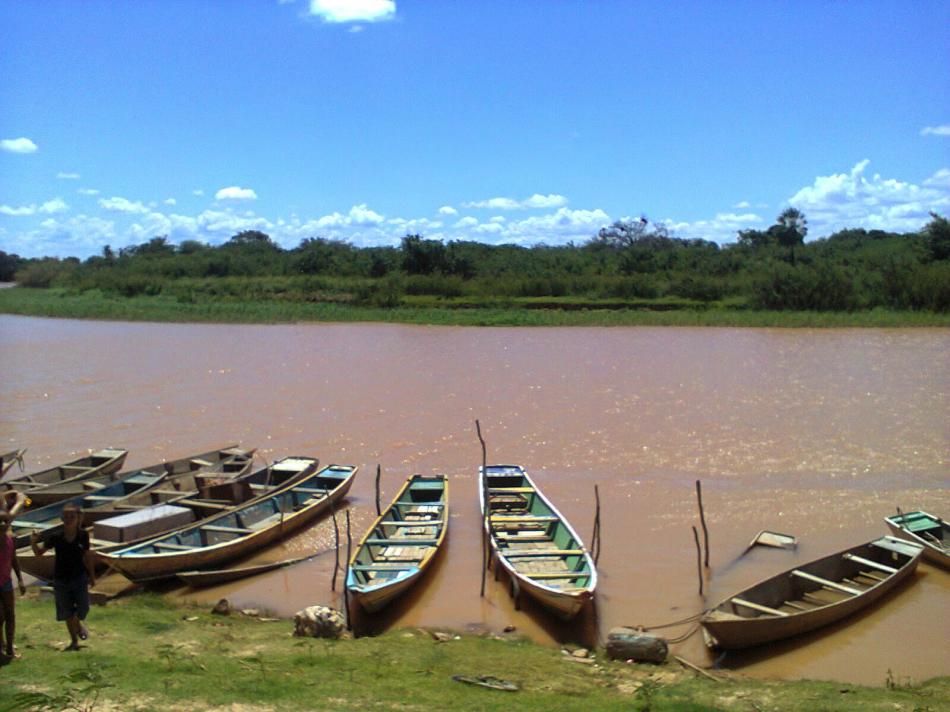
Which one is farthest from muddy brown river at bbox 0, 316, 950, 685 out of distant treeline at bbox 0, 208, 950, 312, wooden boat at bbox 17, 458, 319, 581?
distant treeline at bbox 0, 208, 950, 312

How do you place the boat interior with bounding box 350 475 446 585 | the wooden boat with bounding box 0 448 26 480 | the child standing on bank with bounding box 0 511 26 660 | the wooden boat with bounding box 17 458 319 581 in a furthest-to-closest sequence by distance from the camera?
the wooden boat with bounding box 0 448 26 480 → the wooden boat with bounding box 17 458 319 581 → the boat interior with bounding box 350 475 446 585 → the child standing on bank with bounding box 0 511 26 660

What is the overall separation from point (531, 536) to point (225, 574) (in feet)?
10.2

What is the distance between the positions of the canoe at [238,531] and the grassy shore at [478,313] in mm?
22204

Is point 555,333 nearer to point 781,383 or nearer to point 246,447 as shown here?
point 781,383

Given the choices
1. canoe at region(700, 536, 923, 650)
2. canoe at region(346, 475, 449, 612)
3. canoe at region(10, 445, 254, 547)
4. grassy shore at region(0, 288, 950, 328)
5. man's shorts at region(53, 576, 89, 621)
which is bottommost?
canoe at region(700, 536, 923, 650)

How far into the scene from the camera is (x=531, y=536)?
9266 millimetres

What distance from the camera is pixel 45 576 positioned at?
8.41 meters

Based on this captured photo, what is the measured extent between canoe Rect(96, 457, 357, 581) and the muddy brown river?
30 centimetres

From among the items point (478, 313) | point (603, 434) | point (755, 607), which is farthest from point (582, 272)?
point (755, 607)

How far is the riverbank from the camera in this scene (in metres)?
5.15

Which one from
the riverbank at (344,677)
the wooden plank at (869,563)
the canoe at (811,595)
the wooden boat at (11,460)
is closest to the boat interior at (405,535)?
the riverbank at (344,677)

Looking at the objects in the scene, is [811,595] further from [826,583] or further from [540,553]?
[540,553]

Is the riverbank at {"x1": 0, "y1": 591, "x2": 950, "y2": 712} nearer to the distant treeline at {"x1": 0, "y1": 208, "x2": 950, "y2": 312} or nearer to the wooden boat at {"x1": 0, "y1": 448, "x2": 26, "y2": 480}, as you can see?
the wooden boat at {"x1": 0, "y1": 448, "x2": 26, "y2": 480}

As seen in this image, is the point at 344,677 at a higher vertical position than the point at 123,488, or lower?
lower
